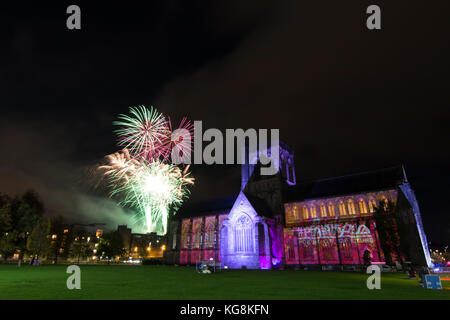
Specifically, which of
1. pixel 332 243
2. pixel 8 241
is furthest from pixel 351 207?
pixel 8 241

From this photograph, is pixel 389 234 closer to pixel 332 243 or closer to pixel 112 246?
pixel 332 243

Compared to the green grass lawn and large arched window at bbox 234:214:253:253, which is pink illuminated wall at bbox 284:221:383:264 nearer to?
large arched window at bbox 234:214:253:253

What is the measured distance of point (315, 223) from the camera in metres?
48.5

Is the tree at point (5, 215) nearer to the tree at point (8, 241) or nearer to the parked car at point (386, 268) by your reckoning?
the tree at point (8, 241)

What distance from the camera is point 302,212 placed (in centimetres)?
5175

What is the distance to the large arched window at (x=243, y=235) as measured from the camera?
47375 mm

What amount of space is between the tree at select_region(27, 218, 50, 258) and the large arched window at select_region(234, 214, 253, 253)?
36.5 m

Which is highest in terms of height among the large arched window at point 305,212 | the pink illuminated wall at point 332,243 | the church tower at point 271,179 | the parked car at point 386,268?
the church tower at point 271,179

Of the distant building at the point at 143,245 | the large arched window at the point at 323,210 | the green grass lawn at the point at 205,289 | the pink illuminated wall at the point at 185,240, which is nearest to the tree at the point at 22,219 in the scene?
the pink illuminated wall at the point at 185,240

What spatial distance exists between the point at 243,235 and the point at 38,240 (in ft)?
127

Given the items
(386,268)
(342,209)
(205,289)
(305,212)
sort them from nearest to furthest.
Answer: (205,289)
(386,268)
(342,209)
(305,212)
